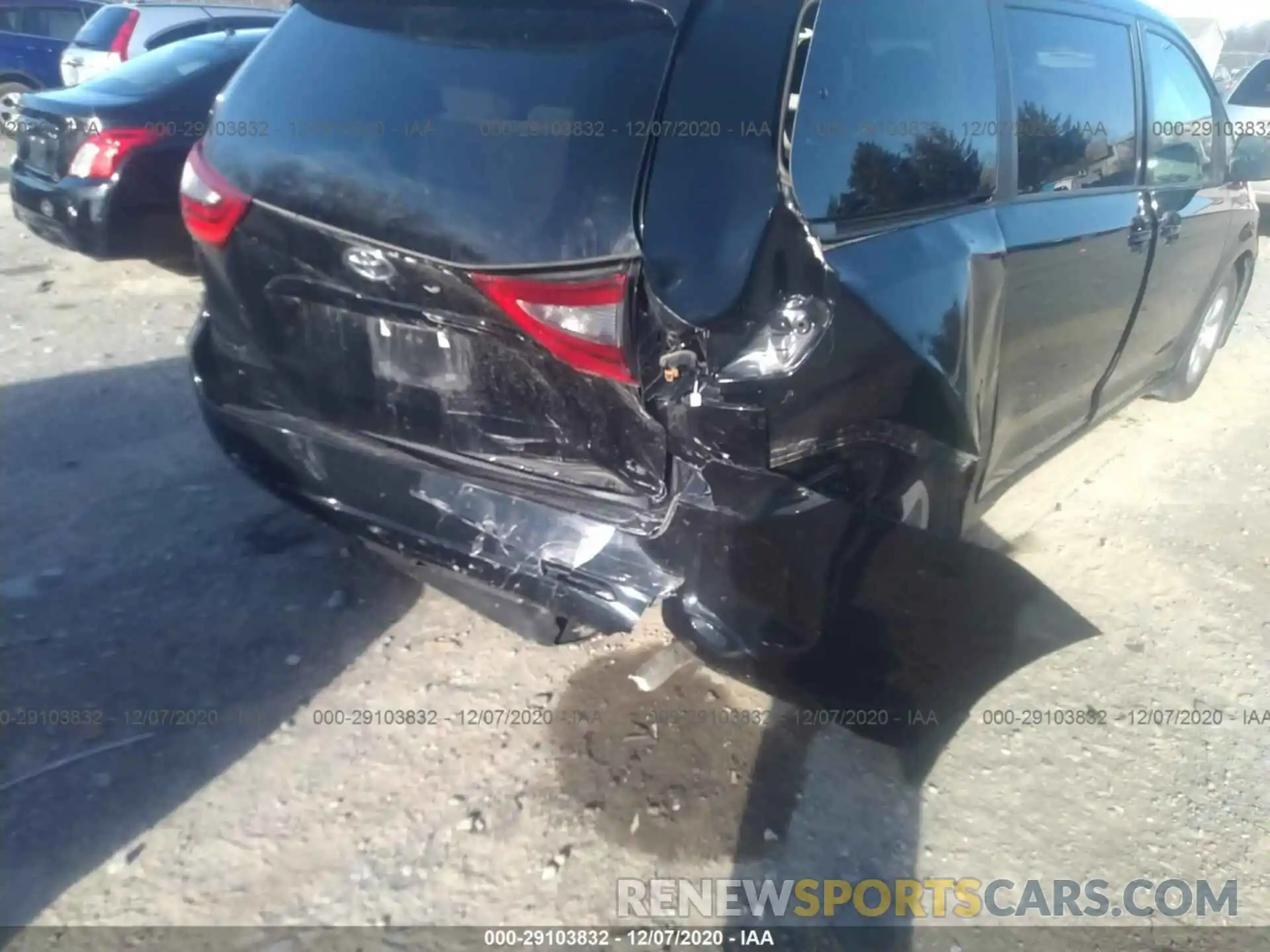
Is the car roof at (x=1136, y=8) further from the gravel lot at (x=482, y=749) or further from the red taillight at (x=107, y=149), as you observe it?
the red taillight at (x=107, y=149)

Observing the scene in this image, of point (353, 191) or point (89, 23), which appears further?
point (89, 23)

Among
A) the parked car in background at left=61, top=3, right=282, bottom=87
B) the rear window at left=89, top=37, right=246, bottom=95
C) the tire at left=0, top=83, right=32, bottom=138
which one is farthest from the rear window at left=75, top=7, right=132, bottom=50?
the rear window at left=89, top=37, right=246, bottom=95

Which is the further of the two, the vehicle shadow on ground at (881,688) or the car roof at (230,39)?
the car roof at (230,39)

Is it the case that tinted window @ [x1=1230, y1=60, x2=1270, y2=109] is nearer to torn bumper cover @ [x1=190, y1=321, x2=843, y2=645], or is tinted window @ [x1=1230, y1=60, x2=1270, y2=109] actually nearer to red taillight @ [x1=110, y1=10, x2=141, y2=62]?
red taillight @ [x1=110, y1=10, x2=141, y2=62]

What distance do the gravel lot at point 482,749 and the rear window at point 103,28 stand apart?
808 centimetres

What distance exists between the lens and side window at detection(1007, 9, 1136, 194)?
124 inches

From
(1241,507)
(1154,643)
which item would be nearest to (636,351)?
(1154,643)

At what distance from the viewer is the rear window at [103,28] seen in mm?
10508

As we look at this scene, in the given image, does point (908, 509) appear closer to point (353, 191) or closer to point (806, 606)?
point (806, 606)

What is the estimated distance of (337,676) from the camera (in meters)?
3.12

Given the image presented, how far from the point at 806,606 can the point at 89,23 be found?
38.2 ft

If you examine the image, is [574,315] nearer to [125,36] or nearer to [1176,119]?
[1176,119]

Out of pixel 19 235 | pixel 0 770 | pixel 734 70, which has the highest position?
pixel 734 70

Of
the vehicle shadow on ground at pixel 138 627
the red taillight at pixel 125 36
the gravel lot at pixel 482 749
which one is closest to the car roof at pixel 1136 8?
the gravel lot at pixel 482 749
